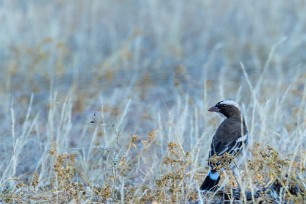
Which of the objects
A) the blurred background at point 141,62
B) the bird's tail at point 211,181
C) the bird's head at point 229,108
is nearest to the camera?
the bird's tail at point 211,181

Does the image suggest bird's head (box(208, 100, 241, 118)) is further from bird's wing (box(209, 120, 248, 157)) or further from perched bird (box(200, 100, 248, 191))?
bird's wing (box(209, 120, 248, 157))

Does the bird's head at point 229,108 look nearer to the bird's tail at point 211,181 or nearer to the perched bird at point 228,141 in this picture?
the perched bird at point 228,141

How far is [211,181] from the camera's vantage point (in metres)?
5.60

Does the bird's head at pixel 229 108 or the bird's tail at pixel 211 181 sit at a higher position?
the bird's head at pixel 229 108

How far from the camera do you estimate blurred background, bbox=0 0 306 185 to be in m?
8.10

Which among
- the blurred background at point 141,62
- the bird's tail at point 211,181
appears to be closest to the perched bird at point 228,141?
the bird's tail at point 211,181

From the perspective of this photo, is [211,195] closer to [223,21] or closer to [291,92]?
[291,92]

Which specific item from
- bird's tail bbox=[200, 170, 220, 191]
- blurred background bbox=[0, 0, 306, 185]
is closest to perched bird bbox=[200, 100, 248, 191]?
bird's tail bbox=[200, 170, 220, 191]

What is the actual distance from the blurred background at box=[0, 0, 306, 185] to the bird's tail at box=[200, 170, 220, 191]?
1.25 metres

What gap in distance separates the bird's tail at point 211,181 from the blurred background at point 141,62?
4.09 ft

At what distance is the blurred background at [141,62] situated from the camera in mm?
8102

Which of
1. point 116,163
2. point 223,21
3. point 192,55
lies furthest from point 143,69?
point 116,163

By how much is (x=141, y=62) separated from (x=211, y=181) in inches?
222

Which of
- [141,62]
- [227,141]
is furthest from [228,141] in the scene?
[141,62]
